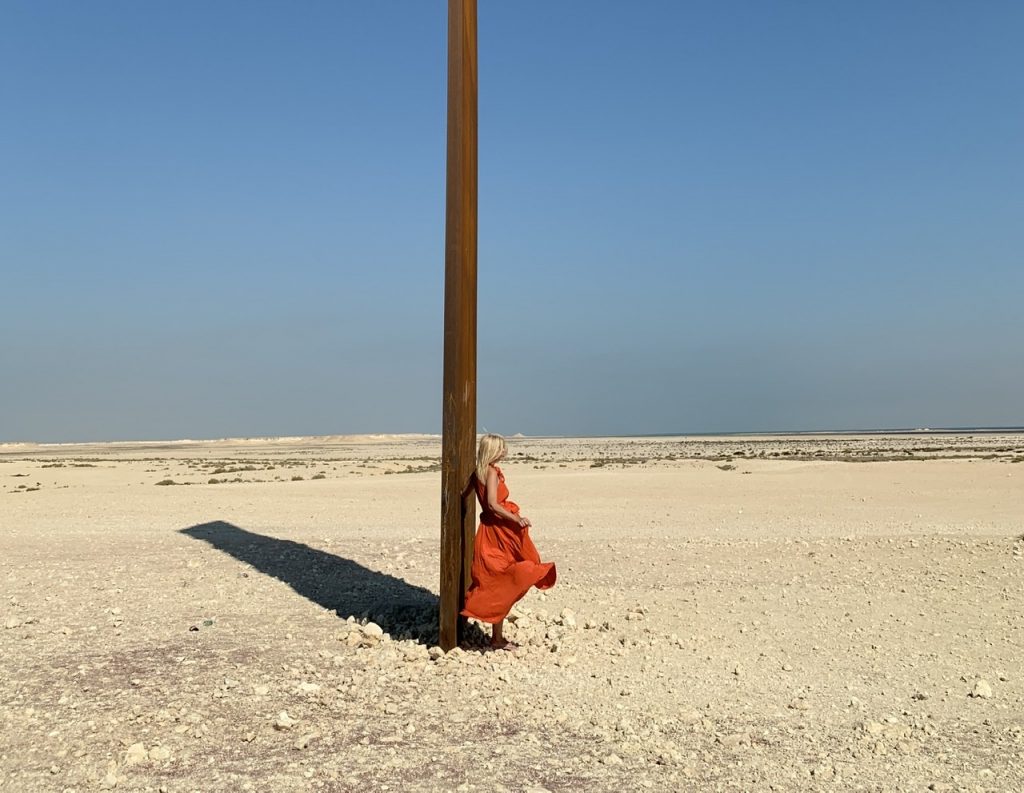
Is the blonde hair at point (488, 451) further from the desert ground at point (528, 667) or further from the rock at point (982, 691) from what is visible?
the rock at point (982, 691)

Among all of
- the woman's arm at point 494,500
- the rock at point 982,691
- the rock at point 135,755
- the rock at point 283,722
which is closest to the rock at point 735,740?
the rock at point 982,691

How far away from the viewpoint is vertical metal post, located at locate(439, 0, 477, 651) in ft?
25.1

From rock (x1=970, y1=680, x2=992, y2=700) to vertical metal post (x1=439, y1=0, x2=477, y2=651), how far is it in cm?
385

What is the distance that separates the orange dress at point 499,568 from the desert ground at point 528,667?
40 centimetres

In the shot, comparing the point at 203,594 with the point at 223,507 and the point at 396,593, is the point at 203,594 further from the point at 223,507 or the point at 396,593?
the point at 223,507

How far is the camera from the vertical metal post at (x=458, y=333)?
7.65 m

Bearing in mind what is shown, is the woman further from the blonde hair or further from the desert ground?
the desert ground

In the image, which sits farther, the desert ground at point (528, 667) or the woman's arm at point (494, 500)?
the woman's arm at point (494, 500)

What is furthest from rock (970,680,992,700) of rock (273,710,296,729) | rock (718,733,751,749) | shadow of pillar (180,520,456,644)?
rock (273,710,296,729)

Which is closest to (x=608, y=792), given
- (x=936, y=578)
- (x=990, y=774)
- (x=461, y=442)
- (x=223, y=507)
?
(x=990, y=774)

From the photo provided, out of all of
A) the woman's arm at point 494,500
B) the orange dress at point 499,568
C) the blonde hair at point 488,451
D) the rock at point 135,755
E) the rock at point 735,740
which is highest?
the blonde hair at point 488,451

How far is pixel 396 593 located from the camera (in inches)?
400

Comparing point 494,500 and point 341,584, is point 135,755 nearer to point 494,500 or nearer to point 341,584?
point 494,500

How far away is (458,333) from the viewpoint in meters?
7.62
